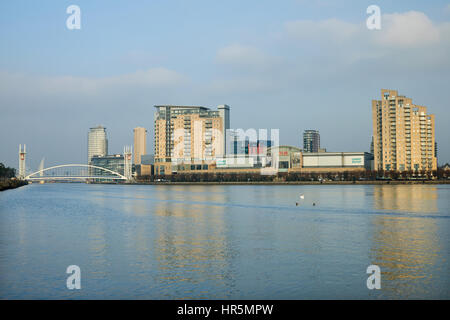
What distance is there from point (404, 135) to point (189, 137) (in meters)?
81.8

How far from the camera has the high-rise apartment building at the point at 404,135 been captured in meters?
138

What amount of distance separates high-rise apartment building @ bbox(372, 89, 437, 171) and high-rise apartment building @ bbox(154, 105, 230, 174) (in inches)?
2547

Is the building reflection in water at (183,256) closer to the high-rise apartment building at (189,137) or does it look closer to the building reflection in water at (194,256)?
the building reflection in water at (194,256)

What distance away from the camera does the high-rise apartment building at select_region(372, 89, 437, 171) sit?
138125mm

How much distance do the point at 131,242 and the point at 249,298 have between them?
11.9 metres

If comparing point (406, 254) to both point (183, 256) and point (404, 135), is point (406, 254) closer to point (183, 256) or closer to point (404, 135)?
point (183, 256)

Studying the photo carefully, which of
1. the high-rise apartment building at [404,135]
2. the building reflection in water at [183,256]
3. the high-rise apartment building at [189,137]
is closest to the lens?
the building reflection in water at [183,256]

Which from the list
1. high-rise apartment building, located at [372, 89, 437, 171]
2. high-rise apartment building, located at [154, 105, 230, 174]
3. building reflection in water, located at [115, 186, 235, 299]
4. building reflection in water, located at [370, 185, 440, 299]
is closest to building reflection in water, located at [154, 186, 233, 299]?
building reflection in water, located at [115, 186, 235, 299]

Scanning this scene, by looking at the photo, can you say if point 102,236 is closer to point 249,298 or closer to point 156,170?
point 249,298

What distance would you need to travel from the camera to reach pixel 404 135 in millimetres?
138125

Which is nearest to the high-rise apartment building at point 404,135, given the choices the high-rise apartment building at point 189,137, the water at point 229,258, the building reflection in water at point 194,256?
the high-rise apartment building at point 189,137

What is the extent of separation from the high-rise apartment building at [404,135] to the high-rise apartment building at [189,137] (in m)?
64.7

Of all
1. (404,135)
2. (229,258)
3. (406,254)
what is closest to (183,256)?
(229,258)

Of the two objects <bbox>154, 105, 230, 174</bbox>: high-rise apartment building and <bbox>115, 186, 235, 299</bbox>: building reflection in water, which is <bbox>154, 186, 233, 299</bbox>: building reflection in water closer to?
<bbox>115, 186, 235, 299</bbox>: building reflection in water
